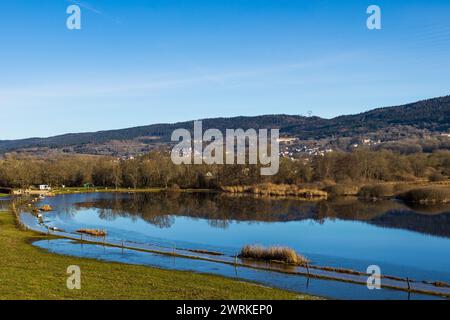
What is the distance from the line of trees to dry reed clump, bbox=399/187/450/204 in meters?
20.2

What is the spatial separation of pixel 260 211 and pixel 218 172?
1719 inches

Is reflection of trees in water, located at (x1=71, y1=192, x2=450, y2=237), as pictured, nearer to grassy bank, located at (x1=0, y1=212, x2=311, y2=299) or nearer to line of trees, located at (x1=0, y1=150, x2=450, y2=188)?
line of trees, located at (x1=0, y1=150, x2=450, y2=188)

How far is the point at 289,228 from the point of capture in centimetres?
5297

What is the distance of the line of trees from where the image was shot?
104 metres

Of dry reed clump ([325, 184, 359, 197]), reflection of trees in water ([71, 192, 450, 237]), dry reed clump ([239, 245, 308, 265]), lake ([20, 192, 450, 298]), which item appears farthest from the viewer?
dry reed clump ([325, 184, 359, 197])

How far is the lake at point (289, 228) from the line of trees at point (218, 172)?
22431 mm

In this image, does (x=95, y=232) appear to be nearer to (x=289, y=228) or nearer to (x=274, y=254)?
(x=289, y=228)

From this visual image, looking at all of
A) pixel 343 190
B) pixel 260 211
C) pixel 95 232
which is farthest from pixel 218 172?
pixel 95 232

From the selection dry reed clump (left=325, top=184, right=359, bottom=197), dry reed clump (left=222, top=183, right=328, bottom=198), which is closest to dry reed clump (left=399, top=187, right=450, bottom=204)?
dry reed clump (left=325, top=184, right=359, bottom=197)

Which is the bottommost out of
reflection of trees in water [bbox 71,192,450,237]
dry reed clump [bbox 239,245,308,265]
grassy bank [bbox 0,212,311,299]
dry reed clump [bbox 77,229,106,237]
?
reflection of trees in water [bbox 71,192,450,237]

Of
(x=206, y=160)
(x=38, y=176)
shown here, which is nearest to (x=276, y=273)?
(x=206, y=160)
